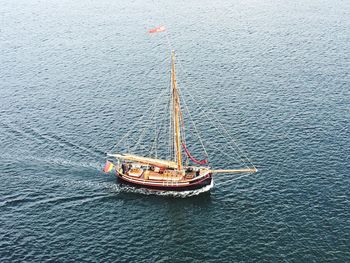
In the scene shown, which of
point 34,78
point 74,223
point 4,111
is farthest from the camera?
point 34,78

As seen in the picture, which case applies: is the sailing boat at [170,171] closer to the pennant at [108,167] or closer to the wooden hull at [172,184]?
the wooden hull at [172,184]

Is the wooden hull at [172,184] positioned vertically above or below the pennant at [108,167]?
below

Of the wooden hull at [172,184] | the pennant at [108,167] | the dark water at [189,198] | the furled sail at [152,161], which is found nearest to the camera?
the dark water at [189,198]

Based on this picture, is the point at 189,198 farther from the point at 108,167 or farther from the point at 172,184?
the point at 108,167

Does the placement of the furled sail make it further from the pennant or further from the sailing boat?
the pennant

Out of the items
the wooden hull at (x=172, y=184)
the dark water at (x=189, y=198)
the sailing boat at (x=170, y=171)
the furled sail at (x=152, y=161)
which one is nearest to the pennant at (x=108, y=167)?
the sailing boat at (x=170, y=171)

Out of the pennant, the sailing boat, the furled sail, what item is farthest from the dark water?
the furled sail

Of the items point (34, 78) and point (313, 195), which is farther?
point (34, 78)

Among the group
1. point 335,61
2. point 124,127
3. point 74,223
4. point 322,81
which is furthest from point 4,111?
point 335,61

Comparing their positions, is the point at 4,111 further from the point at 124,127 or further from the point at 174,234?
the point at 174,234
